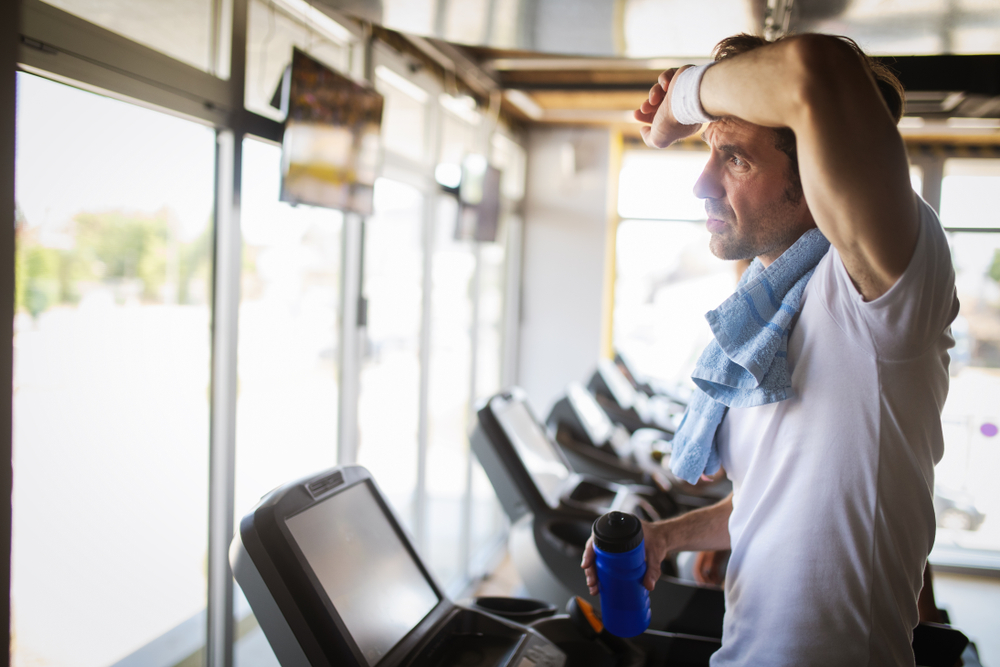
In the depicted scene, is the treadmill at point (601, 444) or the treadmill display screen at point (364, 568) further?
the treadmill at point (601, 444)

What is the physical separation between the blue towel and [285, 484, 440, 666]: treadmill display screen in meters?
0.75

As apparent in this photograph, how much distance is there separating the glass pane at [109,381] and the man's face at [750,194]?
137 cm

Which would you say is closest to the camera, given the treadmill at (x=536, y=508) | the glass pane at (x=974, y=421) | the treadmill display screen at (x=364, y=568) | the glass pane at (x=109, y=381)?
the treadmill display screen at (x=364, y=568)

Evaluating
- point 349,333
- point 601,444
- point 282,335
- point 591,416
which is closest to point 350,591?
point 282,335

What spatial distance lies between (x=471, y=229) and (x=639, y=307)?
9.06 feet

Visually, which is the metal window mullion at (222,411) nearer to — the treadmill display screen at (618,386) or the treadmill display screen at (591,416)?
the treadmill display screen at (591,416)

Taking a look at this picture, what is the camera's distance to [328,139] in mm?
2137

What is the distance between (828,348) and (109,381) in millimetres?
1652

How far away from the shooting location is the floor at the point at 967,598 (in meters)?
3.88

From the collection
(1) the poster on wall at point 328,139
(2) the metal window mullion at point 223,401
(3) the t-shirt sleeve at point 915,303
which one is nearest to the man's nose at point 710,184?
(3) the t-shirt sleeve at point 915,303

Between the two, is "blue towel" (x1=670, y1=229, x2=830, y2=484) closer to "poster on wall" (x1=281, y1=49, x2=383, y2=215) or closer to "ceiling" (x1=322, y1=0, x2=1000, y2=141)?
"ceiling" (x1=322, y1=0, x2=1000, y2=141)

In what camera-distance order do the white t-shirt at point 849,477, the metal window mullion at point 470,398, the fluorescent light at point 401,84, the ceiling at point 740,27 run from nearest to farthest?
the white t-shirt at point 849,477
the ceiling at point 740,27
the fluorescent light at point 401,84
the metal window mullion at point 470,398

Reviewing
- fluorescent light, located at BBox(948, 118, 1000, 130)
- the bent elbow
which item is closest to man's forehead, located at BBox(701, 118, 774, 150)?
the bent elbow

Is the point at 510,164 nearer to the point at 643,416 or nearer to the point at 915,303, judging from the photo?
the point at 643,416
